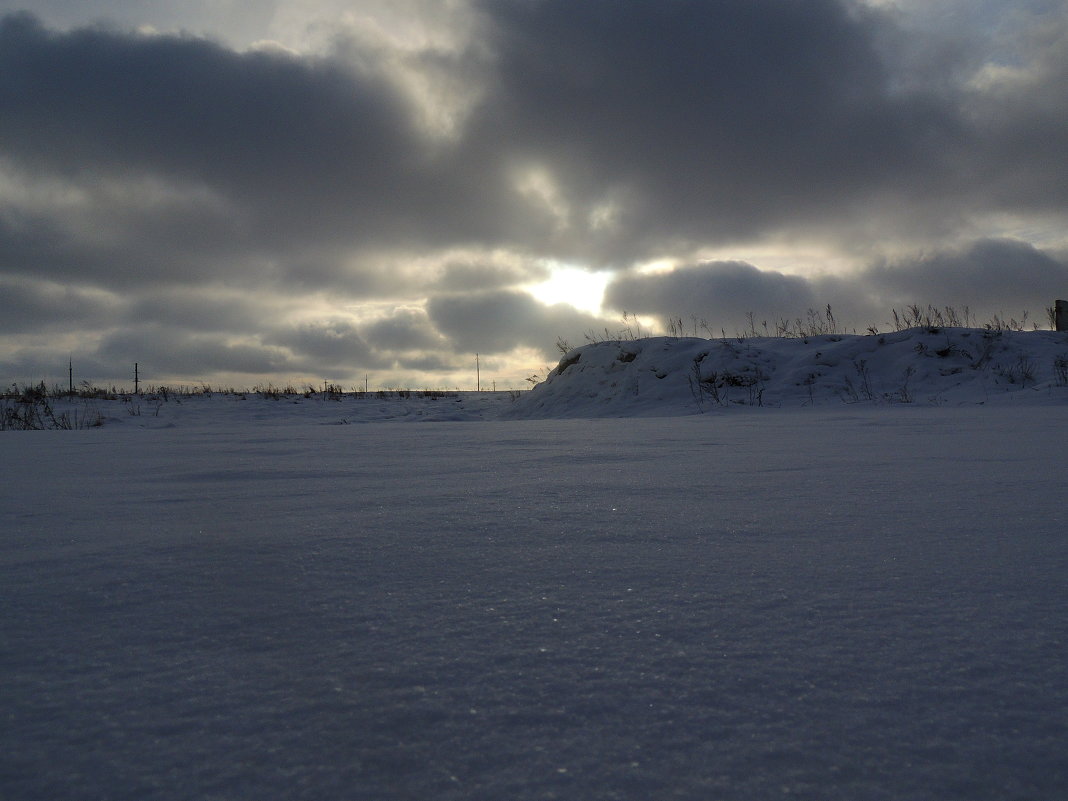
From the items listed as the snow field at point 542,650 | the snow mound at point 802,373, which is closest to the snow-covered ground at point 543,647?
the snow field at point 542,650

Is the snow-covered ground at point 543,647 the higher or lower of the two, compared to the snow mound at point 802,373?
lower

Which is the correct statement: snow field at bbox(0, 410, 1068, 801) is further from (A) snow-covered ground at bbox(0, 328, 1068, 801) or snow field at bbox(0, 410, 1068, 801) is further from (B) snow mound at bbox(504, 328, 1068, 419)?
(B) snow mound at bbox(504, 328, 1068, 419)

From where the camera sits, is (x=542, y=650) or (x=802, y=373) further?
(x=802, y=373)

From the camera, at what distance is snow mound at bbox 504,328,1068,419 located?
8195 mm

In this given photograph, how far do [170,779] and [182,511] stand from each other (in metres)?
1.29

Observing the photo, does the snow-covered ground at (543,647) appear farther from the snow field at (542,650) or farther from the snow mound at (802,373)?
the snow mound at (802,373)

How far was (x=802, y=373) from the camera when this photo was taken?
9.12 metres

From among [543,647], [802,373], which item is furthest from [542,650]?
[802,373]

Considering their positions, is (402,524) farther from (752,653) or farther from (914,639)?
(914,639)

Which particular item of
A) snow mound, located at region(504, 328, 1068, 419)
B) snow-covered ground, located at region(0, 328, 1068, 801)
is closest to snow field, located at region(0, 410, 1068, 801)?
snow-covered ground, located at region(0, 328, 1068, 801)

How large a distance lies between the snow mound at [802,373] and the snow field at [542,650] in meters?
6.54

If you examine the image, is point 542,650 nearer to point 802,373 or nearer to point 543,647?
point 543,647

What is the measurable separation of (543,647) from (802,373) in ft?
30.4

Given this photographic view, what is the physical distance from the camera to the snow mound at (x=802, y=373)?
8.20m
